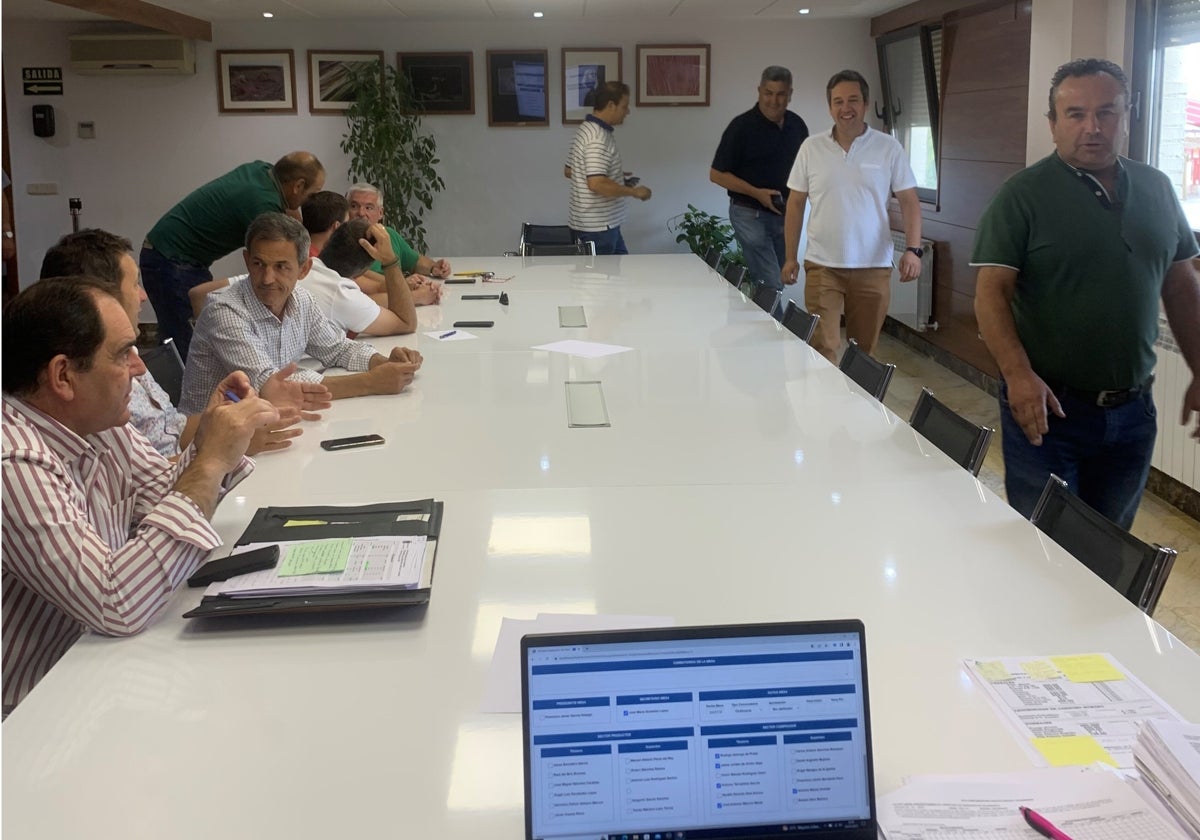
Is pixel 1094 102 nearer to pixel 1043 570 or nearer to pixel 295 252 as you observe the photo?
pixel 1043 570

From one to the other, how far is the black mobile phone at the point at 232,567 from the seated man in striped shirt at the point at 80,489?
0.02 m

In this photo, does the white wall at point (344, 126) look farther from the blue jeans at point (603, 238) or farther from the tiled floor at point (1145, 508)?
the tiled floor at point (1145, 508)

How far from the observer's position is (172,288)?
16.8 feet

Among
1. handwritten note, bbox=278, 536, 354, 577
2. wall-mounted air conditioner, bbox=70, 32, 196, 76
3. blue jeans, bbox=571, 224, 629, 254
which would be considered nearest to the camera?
handwritten note, bbox=278, 536, 354, 577

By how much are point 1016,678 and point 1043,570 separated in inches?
16.1

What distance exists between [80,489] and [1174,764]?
5.35 ft

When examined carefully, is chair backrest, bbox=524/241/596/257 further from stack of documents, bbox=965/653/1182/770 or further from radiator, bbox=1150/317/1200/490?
stack of documents, bbox=965/653/1182/770

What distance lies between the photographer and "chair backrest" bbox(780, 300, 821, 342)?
3939 mm

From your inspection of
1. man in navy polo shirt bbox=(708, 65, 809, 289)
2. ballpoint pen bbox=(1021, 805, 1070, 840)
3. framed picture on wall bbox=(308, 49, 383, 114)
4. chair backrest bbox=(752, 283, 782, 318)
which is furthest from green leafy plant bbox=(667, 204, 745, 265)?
ballpoint pen bbox=(1021, 805, 1070, 840)

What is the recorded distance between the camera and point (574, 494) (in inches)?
89.2

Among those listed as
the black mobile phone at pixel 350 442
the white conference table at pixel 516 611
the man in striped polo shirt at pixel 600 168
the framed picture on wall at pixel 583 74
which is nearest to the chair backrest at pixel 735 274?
the man in striped polo shirt at pixel 600 168

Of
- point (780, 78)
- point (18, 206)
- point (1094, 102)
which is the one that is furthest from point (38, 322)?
point (18, 206)

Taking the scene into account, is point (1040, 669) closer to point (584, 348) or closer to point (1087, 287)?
point (1087, 287)

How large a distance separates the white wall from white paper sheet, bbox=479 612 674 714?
733cm
